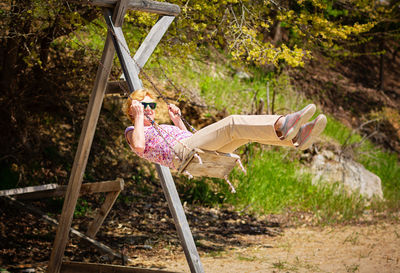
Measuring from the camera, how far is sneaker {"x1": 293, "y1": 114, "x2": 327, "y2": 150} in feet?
10.7

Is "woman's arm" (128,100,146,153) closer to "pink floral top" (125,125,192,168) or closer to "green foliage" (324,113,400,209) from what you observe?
"pink floral top" (125,125,192,168)

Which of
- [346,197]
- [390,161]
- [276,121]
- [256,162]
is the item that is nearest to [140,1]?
[276,121]

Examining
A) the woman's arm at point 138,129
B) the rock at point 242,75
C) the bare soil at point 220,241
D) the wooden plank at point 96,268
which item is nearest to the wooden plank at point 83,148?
the wooden plank at point 96,268

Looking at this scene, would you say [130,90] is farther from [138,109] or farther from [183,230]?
[183,230]

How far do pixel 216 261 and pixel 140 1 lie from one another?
346 centimetres

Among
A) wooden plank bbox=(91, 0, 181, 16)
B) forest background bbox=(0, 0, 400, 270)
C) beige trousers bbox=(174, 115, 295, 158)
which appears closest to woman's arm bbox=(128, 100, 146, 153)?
beige trousers bbox=(174, 115, 295, 158)

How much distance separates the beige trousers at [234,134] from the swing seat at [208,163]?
0.18 ft

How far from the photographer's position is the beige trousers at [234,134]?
3281 mm

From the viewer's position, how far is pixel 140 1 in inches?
175

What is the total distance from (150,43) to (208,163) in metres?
1.61

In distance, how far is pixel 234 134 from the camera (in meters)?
3.45

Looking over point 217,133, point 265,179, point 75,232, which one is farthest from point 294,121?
point 265,179

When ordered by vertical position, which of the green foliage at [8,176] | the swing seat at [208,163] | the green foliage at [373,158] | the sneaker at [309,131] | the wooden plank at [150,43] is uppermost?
the wooden plank at [150,43]

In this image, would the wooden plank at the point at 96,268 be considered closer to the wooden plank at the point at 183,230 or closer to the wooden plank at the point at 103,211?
the wooden plank at the point at 183,230
